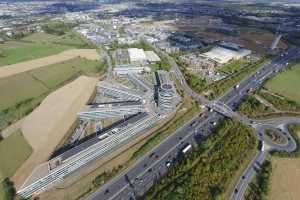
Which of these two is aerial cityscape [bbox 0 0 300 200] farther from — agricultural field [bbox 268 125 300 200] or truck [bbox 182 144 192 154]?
truck [bbox 182 144 192 154]

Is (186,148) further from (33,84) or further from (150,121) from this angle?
(33,84)

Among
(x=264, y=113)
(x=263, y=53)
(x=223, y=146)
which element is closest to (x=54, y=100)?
(x=223, y=146)

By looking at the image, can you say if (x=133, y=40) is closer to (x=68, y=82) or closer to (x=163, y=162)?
(x=68, y=82)

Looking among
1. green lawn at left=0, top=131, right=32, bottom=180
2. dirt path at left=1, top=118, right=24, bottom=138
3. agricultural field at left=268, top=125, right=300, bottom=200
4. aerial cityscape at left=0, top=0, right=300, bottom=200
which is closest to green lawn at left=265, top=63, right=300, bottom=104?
aerial cityscape at left=0, top=0, right=300, bottom=200

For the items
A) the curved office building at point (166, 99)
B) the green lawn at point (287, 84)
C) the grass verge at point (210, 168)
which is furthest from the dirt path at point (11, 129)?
the green lawn at point (287, 84)

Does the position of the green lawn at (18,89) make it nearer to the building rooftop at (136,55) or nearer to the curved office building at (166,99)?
the building rooftop at (136,55)

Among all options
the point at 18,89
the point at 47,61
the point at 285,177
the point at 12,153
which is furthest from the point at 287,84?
the point at 47,61
